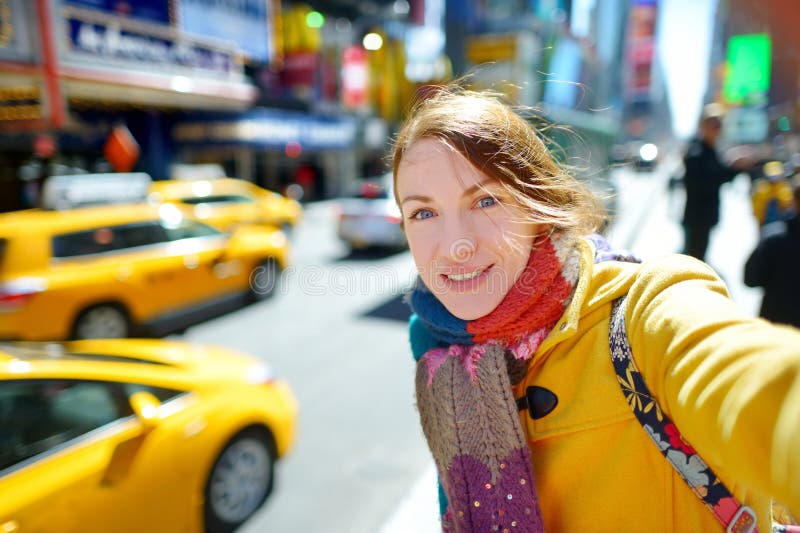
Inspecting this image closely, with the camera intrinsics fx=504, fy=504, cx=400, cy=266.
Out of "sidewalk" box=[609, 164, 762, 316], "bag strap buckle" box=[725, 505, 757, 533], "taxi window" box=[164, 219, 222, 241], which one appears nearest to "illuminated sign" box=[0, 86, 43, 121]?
"taxi window" box=[164, 219, 222, 241]

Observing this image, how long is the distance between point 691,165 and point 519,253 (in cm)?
293

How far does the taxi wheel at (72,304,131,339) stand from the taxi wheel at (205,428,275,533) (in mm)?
3677

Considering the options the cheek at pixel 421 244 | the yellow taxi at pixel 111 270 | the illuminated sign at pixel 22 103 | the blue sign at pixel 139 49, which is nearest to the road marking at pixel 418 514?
the cheek at pixel 421 244

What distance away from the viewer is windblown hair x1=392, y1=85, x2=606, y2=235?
1.12 m

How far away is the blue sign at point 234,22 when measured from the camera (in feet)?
52.7

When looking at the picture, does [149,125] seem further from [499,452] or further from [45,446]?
[499,452]

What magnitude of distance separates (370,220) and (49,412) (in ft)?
29.6

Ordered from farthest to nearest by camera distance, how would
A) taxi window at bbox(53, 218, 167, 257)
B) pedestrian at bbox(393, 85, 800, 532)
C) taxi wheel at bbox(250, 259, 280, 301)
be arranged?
1. taxi wheel at bbox(250, 259, 280, 301)
2. taxi window at bbox(53, 218, 167, 257)
3. pedestrian at bbox(393, 85, 800, 532)

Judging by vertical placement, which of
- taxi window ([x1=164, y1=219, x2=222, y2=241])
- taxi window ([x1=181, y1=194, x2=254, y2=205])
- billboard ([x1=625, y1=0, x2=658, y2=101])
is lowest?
taxi window ([x1=164, y1=219, x2=222, y2=241])

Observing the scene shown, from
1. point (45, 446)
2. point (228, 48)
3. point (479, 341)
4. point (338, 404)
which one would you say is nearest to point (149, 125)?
point (228, 48)

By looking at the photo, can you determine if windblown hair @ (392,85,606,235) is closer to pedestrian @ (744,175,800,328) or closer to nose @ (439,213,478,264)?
nose @ (439,213,478,264)

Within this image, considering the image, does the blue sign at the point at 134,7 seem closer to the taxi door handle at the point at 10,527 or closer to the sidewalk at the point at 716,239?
the sidewalk at the point at 716,239

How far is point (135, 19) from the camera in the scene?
47.0 ft

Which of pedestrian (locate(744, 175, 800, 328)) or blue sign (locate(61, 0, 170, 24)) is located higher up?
blue sign (locate(61, 0, 170, 24))
